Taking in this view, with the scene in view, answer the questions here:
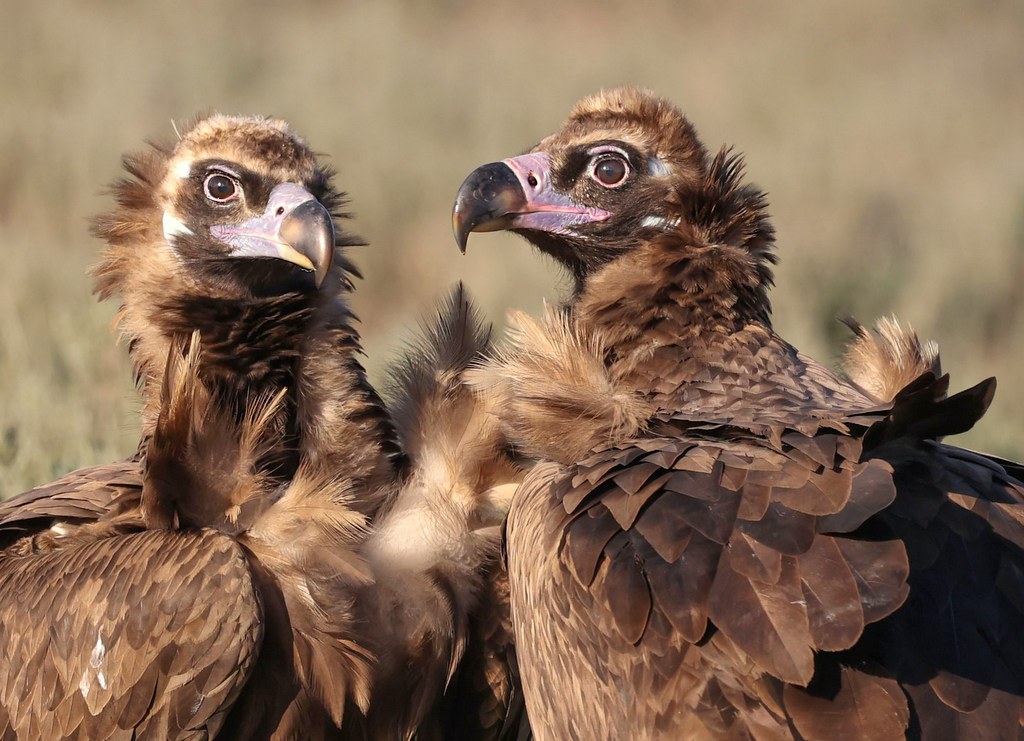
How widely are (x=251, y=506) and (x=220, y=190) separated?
110 cm

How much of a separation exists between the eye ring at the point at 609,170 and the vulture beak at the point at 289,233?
0.82 m

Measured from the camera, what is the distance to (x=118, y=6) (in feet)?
67.3

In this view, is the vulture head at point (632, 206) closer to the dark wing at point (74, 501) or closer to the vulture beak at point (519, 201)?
the vulture beak at point (519, 201)

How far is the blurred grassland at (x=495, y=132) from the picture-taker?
9648 mm

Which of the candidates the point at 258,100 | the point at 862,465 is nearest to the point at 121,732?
the point at 862,465

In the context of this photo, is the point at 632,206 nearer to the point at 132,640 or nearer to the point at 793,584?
the point at 793,584

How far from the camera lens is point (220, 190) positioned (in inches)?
172

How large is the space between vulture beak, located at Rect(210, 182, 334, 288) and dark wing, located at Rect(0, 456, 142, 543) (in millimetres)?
756

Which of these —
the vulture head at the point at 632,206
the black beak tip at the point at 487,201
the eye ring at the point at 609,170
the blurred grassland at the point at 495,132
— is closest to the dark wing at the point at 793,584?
the vulture head at the point at 632,206

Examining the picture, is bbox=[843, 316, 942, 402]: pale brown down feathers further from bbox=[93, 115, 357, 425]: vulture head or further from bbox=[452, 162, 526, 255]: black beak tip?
bbox=[93, 115, 357, 425]: vulture head

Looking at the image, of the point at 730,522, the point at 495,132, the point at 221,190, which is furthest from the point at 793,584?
the point at 495,132

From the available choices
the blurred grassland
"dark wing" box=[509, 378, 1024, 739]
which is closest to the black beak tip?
"dark wing" box=[509, 378, 1024, 739]

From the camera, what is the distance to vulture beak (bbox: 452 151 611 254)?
4098 millimetres

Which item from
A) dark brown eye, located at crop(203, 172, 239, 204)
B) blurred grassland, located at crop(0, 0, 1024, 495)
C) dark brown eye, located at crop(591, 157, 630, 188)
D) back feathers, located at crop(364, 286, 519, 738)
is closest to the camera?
back feathers, located at crop(364, 286, 519, 738)
